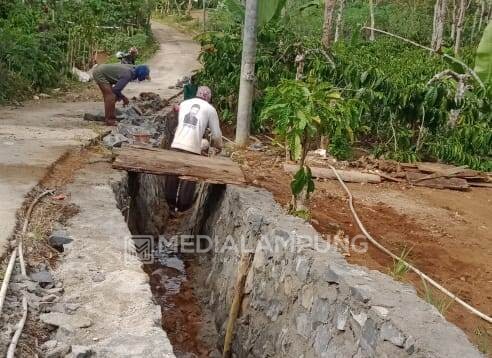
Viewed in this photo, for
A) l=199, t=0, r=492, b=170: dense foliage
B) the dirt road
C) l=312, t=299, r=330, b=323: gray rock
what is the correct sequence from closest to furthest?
l=312, t=299, r=330, b=323: gray rock → the dirt road → l=199, t=0, r=492, b=170: dense foliage

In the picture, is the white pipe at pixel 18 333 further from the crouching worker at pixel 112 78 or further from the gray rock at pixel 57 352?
the crouching worker at pixel 112 78

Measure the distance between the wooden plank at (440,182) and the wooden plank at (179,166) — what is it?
2.85 meters

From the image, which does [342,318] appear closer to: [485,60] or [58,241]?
[485,60]

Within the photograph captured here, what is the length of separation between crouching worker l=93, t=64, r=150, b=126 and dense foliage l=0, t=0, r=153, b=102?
2.58 m

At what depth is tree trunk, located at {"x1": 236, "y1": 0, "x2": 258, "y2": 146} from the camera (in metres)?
8.39

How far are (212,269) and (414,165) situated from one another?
3.59 meters

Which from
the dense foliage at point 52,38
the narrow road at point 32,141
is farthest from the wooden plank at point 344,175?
the dense foliage at point 52,38

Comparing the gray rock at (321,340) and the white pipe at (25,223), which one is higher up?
the white pipe at (25,223)

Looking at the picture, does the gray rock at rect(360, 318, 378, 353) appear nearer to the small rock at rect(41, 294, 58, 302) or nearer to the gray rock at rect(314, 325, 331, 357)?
the gray rock at rect(314, 325, 331, 357)

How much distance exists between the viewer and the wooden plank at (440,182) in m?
8.15

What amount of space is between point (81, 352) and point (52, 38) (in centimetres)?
1325

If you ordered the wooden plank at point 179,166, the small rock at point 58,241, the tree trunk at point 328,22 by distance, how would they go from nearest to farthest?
the small rock at point 58,241, the wooden plank at point 179,166, the tree trunk at point 328,22

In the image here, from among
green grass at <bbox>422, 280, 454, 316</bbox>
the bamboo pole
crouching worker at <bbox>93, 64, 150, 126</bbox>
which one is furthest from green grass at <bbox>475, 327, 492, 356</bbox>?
crouching worker at <bbox>93, 64, 150, 126</bbox>

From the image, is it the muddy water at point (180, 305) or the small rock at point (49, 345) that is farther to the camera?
the muddy water at point (180, 305)
